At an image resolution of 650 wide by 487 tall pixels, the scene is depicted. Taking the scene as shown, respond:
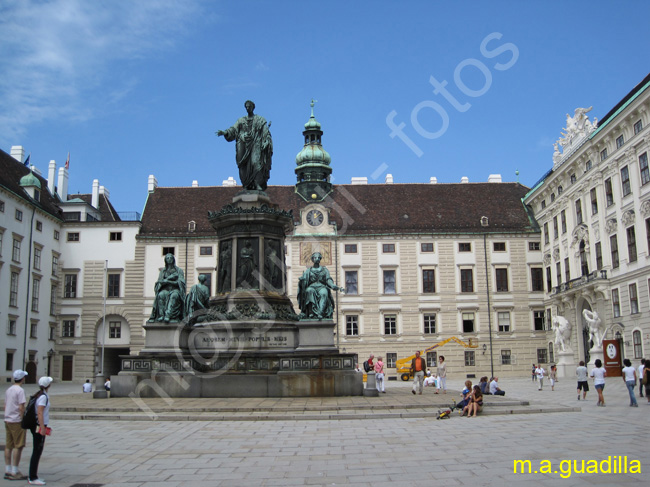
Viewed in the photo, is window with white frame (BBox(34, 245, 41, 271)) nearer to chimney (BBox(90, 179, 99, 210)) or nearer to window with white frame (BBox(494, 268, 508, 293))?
chimney (BBox(90, 179, 99, 210))

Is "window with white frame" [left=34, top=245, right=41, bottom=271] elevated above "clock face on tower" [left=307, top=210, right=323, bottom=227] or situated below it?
below

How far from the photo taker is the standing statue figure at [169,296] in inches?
811

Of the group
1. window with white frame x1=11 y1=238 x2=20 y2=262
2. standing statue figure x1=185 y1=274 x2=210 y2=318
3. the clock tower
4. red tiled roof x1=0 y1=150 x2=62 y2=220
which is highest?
the clock tower

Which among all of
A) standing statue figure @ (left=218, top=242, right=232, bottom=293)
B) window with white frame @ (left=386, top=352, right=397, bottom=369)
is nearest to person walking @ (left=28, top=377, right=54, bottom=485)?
standing statue figure @ (left=218, top=242, right=232, bottom=293)

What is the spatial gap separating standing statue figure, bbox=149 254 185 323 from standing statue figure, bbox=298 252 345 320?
3.71 metres

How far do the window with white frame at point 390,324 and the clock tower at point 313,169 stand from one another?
1256 centimetres

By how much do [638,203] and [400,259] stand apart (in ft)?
75.5

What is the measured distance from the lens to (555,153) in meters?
54.4

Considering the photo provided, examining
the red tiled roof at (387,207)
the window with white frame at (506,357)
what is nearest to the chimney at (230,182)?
the red tiled roof at (387,207)

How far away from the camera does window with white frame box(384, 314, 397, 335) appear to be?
5794cm

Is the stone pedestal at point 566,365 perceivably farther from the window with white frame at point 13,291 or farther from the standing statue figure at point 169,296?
the window with white frame at point 13,291

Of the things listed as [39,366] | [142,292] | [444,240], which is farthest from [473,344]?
[39,366]

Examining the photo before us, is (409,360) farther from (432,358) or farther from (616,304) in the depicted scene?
(616,304)

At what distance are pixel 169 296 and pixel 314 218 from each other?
127 feet
